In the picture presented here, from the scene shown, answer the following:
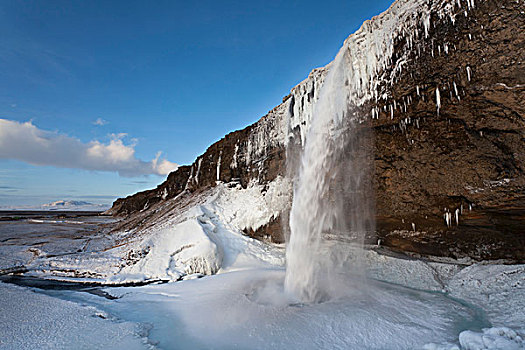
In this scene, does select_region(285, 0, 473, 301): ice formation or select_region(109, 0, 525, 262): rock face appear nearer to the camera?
select_region(109, 0, 525, 262): rock face

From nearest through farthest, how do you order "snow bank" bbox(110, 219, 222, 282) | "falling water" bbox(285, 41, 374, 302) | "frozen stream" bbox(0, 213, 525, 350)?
"frozen stream" bbox(0, 213, 525, 350) → "falling water" bbox(285, 41, 374, 302) → "snow bank" bbox(110, 219, 222, 282)

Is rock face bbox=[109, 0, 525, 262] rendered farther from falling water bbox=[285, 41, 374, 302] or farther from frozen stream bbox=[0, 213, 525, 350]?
frozen stream bbox=[0, 213, 525, 350]

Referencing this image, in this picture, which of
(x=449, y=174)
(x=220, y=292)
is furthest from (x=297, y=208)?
(x=449, y=174)

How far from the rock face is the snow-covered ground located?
2.91ft

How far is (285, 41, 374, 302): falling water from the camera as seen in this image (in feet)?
24.7

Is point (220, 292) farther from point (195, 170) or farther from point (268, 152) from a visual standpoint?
point (195, 170)

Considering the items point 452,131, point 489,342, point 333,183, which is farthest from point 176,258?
point 452,131

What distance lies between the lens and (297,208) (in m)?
8.05

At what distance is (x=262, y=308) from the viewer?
475 centimetres

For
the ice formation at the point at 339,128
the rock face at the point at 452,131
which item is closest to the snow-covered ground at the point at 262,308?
the ice formation at the point at 339,128

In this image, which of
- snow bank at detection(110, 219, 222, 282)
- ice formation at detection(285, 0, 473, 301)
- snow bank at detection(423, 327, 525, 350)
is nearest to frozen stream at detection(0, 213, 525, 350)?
snow bank at detection(423, 327, 525, 350)

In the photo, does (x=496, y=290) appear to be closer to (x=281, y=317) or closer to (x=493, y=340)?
(x=493, y=340)

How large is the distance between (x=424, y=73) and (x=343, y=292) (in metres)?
5.15

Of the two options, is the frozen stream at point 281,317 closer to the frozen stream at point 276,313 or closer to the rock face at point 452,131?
the frozen stream at point 276,313
